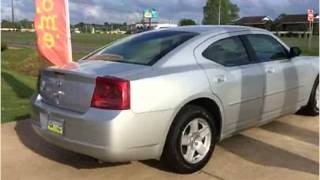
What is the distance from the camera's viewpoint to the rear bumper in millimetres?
4652

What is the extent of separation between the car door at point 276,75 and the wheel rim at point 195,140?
46.1 inches

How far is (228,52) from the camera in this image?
598 centimetres

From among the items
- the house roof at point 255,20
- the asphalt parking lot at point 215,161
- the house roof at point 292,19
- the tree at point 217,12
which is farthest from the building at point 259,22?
the asphalt parking lot at point 215,161

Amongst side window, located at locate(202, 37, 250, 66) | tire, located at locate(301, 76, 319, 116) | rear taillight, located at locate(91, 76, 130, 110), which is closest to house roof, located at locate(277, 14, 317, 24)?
tire, located at locate(301, 76, 319, 116)

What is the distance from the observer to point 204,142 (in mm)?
5473

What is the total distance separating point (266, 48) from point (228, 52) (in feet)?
2.96

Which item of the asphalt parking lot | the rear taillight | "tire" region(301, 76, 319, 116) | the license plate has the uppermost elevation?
the rear taillight

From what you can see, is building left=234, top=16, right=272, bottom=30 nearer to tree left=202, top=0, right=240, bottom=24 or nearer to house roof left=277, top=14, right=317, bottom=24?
house roof left=277, top=14, right=317, bottom=24

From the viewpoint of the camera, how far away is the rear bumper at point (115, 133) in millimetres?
4652

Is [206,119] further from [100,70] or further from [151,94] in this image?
[100,70]

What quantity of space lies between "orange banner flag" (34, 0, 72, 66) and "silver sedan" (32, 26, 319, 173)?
1.83m

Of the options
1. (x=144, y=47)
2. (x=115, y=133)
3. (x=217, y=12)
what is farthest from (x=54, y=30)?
(x=217, y=12)

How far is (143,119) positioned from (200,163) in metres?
0.97

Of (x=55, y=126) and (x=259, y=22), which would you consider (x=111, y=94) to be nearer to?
(x=55, y=126)
